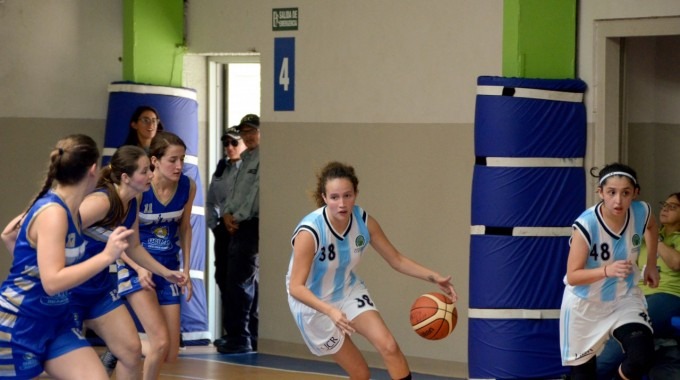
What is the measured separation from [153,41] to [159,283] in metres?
3.74

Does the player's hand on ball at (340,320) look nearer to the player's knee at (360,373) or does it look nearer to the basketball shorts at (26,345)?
the player's knee at (360,373)

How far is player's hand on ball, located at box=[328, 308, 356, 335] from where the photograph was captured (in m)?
6.42

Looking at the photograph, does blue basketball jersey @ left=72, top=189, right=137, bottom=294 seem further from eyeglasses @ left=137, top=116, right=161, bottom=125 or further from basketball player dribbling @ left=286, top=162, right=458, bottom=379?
eyeglasses @ left=137, top=116, right=161, bottom=125

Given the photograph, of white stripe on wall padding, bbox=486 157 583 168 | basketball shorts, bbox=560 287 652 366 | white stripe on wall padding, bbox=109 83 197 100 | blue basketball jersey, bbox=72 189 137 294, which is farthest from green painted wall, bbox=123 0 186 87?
basketball shorts, bbox=560 287 652 366

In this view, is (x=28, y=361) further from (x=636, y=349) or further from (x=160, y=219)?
(x=636, y=349)

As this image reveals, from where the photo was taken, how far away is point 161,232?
8039mm

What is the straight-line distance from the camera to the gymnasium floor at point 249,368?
9.42m

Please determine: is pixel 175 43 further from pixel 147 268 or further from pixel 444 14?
pixel 147 268

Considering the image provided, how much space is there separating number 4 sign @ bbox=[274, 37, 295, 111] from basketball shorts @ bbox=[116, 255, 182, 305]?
2.68 metres

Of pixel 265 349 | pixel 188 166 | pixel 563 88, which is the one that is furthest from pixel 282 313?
pixel 563 88

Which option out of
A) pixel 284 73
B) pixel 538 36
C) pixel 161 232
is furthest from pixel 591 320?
pixel 284 73

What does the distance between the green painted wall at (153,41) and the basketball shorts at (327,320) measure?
14.5 feet

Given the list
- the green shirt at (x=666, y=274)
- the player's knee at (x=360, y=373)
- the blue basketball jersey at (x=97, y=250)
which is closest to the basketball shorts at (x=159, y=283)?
the blue basketball jersey at (x=97, y=250)

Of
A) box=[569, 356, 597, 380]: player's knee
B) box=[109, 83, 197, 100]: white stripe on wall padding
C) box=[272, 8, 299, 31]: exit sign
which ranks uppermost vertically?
box=[272, 8, 299, 31]: exit sign
